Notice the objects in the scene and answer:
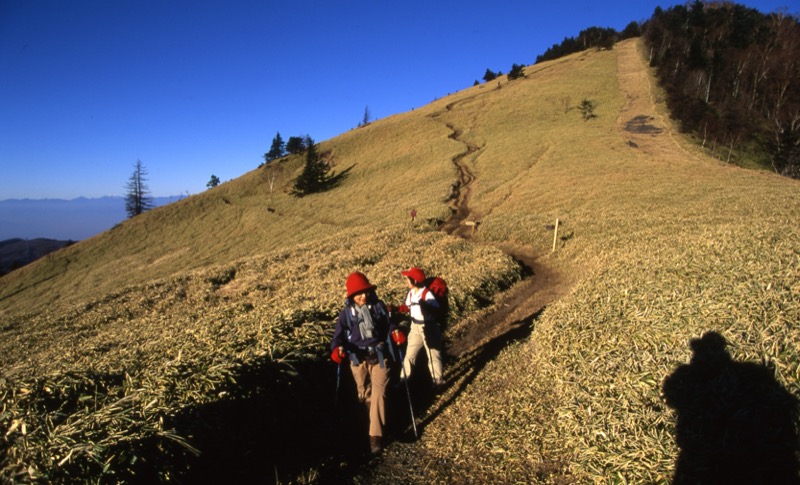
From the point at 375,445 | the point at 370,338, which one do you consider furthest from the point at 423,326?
the point at 375,445

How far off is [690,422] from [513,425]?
8.13 ft

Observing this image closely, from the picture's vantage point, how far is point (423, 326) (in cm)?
812

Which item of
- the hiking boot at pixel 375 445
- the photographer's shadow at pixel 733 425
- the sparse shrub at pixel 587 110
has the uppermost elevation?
the sparse shrub at pixel 587 110

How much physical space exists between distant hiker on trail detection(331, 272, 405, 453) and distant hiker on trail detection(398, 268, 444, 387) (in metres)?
1.32

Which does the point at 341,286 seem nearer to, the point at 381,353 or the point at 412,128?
the point at 381,353

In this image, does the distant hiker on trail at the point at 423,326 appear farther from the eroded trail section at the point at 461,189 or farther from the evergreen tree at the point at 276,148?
the evergreen tree at the point at 276,148

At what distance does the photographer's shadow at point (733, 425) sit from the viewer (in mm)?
4051

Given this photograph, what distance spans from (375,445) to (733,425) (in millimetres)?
4881

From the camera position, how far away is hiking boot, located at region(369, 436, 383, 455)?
21.1 ft

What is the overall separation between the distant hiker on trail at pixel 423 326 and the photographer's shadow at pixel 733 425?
163 inches

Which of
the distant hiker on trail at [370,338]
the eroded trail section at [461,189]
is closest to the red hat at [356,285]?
the distant hiker on trail at [370,338]

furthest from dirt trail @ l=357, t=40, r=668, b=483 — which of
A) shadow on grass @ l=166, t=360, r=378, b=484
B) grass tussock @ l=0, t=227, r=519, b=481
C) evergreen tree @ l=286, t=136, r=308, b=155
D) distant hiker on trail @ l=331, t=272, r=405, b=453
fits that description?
evergreen tree @ l=286, t=136, r=308, b=155

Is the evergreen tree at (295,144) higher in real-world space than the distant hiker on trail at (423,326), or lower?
higher

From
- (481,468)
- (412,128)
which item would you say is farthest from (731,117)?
(481,468)
